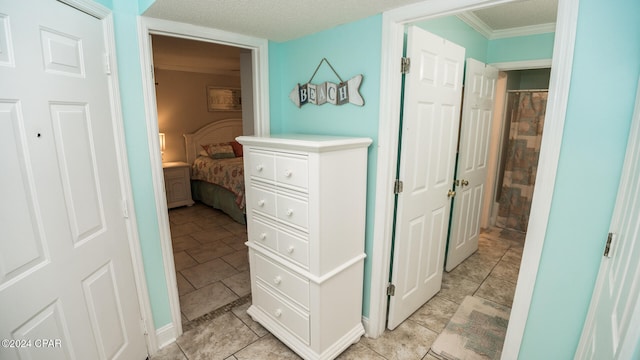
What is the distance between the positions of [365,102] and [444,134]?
2.37 ft

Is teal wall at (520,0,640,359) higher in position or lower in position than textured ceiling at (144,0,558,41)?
lower

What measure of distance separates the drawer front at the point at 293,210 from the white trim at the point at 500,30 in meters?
2.04

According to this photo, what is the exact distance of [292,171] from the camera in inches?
65.3

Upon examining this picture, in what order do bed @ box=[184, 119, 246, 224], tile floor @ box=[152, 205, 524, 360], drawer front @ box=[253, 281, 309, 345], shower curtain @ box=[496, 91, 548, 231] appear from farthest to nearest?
1. bed @ box=[184, 119, 246, 224]
2. shower curtain @ box=[496, 91, 548, 231]
3. tile floor @ box=[152, 205, 524, 360]
4. drawer front @ box=[253, 281, 309, 345]

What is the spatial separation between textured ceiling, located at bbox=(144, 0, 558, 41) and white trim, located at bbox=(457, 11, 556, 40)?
15.9 inches

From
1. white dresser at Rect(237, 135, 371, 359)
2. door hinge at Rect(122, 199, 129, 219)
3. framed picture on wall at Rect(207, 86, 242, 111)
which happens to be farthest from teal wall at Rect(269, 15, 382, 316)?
framed picture on wall at Rect(207, 86, 242, 111)

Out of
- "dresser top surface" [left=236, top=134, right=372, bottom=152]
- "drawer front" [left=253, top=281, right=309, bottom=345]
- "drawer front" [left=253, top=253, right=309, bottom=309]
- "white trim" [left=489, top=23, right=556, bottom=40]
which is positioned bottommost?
"drawer front" [left=253, top=281, right=309, bottom=345]

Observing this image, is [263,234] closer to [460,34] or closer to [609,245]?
[609,245]

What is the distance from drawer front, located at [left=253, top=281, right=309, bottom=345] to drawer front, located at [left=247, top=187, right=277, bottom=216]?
0.58 meters

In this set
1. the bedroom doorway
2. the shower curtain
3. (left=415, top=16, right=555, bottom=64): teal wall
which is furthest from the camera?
the shower curtain

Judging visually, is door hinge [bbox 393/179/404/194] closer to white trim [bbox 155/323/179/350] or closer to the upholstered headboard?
white trim [bbox 155/323/179/350]

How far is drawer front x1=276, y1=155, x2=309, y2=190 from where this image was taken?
5.25 ft

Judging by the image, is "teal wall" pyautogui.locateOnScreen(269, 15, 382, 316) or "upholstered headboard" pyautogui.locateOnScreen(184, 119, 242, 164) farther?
"upholstered headboard" pyautogui.locateOnScreen(184, 119, 242, 164)

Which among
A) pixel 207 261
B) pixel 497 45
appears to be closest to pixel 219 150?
pixel 207 261
